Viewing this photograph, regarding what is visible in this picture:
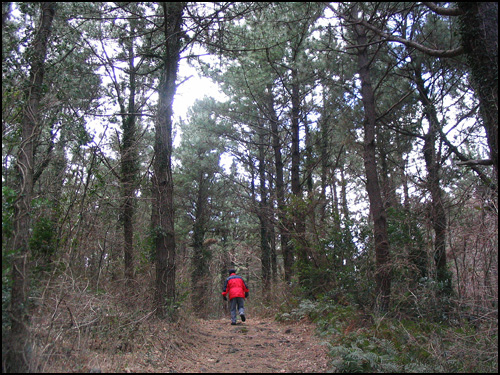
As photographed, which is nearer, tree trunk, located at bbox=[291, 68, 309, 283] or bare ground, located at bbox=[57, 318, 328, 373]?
bare ground, located at bbox=[57, 318, 328, 373]

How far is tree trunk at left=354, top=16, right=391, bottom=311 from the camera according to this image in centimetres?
769

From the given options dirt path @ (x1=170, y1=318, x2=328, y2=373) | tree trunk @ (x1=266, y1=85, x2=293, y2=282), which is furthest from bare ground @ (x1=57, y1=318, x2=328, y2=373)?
tree trunk @ (x1=266, y1=85, x2=293, y2=282)

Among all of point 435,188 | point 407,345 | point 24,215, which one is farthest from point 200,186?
point 24,215

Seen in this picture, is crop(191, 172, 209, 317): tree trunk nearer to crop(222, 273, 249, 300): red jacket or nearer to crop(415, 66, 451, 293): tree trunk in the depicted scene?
crop(222, 273, 249, 300): red jacket

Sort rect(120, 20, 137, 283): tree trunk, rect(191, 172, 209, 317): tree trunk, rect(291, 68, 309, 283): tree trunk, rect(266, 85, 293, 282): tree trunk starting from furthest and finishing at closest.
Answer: rect(191, 172, 209, 317): tree trunk, rect(266, 85, 293, 282): tree trunk, rect(291, 68, 309, 283): tree trunk, rect(120, 20, 137, 283): tree trunk

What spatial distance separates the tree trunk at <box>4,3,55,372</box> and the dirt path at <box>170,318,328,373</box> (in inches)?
83.9

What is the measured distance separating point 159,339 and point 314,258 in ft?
17.9

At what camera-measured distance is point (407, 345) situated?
589cm


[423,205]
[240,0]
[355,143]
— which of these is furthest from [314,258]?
[240,0]

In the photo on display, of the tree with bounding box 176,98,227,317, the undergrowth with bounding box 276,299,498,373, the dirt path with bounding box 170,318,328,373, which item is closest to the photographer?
the undergrowth with bounding box 276,299,498,373

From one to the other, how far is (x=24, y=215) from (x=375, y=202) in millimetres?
6719

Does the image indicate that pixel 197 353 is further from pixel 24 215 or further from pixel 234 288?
pixel 234 288

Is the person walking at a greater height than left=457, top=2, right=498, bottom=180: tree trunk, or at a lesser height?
lesser

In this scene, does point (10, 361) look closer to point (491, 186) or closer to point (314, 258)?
point (491, 186)
